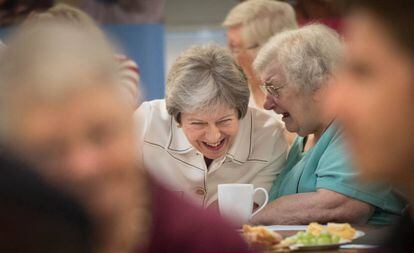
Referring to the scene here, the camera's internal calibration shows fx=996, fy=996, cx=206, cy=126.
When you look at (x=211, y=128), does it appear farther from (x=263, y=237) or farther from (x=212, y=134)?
(x=263, y=237)

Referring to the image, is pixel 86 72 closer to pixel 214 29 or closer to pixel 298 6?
pixel 298 6

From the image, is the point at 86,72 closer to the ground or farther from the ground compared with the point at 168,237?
farther from the ground

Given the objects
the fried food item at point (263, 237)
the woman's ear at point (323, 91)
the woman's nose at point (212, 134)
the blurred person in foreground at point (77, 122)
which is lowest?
the fried food item at point (263, 237)

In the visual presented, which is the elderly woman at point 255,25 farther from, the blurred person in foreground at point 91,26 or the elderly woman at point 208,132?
the elderly woman at point 208,132

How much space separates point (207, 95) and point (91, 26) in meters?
1.97

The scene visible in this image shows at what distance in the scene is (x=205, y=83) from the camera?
128 inches

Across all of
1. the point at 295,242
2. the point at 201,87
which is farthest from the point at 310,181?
the point at 295,242

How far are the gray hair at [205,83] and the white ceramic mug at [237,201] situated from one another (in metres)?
0.41

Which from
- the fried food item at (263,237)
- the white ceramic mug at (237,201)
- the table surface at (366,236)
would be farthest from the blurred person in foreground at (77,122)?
the white ceramic mug at (237,201)

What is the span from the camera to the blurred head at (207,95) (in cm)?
326

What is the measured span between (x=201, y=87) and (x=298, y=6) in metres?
2.24

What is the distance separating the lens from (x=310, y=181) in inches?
125

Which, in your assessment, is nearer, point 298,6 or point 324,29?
point 324,29

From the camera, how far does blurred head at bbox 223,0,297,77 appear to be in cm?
438
